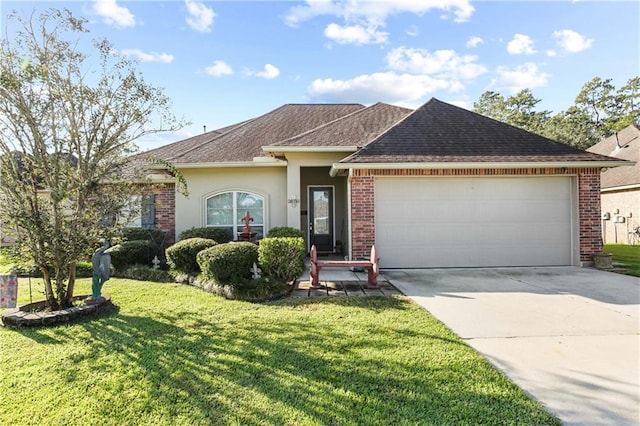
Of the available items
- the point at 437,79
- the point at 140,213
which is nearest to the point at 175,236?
the point at 140,213

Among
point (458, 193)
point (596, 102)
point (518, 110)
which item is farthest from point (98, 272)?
point (596, 102)

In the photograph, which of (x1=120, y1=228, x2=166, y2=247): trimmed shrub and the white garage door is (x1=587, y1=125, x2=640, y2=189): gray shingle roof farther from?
(x1=120, y1=228, x2=166, y2=247): trimmed shrub

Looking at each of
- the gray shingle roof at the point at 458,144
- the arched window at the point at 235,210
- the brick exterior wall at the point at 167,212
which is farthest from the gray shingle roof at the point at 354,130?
the brick exterior wall at the point at 167,212

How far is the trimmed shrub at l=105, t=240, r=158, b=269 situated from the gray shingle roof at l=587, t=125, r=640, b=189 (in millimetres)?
22063

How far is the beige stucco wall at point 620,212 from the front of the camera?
1698 centimetres

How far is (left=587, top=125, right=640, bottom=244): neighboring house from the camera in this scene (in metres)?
17.0

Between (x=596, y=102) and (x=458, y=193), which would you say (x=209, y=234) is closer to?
(x=458, y=193)

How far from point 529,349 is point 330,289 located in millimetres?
3777

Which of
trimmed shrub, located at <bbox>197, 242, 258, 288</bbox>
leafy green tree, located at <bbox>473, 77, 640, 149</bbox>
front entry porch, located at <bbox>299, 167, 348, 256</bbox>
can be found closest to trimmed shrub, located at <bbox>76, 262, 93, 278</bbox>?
trimmed shrub, located at <bbox>197, 242, 258, 288</bbox>

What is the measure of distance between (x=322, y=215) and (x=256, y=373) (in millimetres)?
9420

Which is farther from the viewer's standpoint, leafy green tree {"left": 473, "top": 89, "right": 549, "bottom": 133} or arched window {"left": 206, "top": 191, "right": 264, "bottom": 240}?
leafy green tree {"left": 473, "top": 89, "right": 549, "bottom": 133}

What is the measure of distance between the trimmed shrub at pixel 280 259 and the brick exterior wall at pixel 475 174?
234 cm

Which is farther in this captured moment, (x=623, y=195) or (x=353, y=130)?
(x=623, y=195)

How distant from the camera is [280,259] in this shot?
22.4 ft
